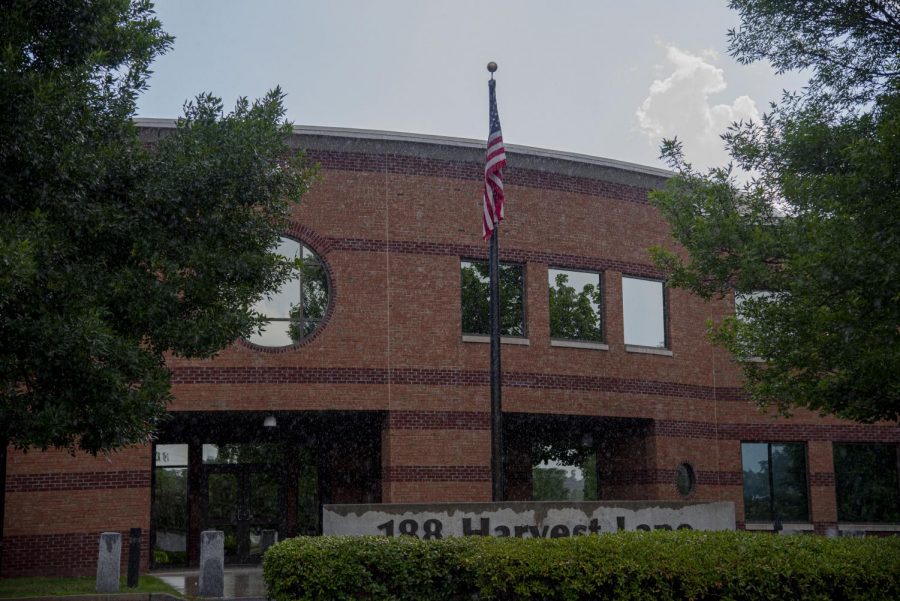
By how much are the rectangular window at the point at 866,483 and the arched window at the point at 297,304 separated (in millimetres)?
13662

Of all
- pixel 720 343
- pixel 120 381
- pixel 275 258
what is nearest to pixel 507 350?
pixel 720 343

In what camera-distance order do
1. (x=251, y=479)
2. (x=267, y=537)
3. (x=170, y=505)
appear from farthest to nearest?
1. (x=251, y=479)
2. (x=170, y=505)
3. (x=267, y=537)

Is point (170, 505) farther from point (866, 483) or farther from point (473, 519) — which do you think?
point (866, 483)

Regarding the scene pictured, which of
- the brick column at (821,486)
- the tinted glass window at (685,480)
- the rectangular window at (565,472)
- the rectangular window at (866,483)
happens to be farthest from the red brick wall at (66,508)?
the rectangular window at (866,483)

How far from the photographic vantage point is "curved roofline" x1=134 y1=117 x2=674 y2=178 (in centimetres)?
2084

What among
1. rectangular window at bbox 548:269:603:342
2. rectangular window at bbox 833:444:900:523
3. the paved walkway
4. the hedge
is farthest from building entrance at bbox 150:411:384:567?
the hedge

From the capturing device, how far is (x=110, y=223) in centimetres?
1274

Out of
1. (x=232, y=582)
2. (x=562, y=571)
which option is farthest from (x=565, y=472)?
(x=562, y=571)

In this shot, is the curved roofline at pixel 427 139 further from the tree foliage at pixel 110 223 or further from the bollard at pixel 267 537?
the bollard at pixel 267 537

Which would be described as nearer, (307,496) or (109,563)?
(109,563)

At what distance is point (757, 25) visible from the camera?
1585 cm

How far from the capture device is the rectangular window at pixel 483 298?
22.1m

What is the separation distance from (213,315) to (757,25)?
30.0 feet

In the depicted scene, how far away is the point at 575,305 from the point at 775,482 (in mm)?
7128
